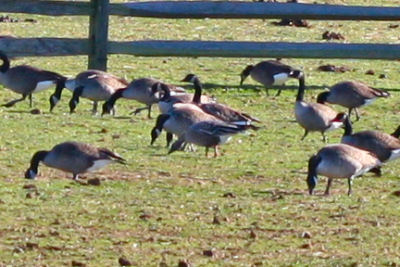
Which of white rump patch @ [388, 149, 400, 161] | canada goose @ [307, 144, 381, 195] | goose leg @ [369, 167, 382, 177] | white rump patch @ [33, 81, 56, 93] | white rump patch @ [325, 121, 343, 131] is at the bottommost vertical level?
white rump patch @ [33, 81, 56, 93]

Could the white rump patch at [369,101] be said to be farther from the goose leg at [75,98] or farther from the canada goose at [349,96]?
the goose leg at [75,98]

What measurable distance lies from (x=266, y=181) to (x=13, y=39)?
6.79 metres

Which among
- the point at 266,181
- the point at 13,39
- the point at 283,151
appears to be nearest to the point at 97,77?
the point at 13,39

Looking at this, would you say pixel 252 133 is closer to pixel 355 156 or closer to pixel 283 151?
pixel 283 151

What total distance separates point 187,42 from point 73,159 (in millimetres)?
7060

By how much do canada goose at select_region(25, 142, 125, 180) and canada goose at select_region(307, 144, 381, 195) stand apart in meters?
1.77

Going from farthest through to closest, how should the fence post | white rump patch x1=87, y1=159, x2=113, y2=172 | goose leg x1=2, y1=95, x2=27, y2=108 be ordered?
1. the fence post
2. goose leg x1=2, y1=95, x2=27, y2=108
3. white rump patch x1=87, y1=159, x2=113, y2=172

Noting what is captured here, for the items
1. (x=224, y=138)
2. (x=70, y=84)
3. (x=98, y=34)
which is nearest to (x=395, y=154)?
(x=224, y=138)

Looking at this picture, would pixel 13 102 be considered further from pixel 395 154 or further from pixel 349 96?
pixel 395 154

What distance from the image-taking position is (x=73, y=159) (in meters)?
12.4

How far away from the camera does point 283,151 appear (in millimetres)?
14898

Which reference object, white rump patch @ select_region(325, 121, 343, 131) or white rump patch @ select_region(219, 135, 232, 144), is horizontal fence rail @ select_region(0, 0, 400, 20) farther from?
white rump patch @ select_region(219, 135, 232, 144)

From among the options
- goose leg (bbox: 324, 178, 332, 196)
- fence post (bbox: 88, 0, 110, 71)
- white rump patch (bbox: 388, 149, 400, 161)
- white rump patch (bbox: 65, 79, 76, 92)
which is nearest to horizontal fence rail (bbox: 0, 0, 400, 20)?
fence post (bbox: 88, 0, 110, 71)

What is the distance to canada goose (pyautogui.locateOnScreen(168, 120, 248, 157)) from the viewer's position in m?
14.3
